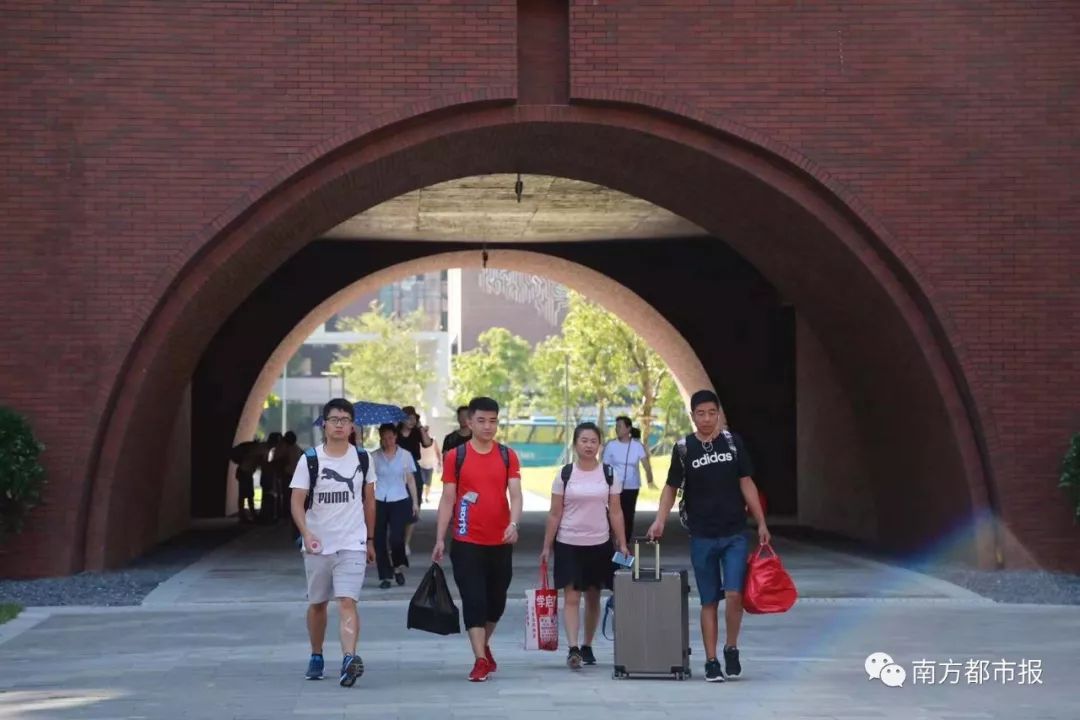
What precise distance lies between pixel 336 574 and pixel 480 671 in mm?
975

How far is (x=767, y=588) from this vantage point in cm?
975

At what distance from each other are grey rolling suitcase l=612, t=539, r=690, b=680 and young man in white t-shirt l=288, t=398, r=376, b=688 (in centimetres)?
147

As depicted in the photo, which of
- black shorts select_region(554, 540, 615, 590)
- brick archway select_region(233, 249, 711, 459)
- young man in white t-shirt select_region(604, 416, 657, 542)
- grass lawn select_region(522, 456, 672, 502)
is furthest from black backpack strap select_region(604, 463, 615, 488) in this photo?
grass lawn select_region(522, 456, 672, 502)

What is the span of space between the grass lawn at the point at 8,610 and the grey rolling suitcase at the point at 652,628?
5377 millimetres

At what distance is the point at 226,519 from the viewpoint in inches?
1121

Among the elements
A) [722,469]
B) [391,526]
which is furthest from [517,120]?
[722,469]

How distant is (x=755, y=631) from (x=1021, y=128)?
6.40 meters

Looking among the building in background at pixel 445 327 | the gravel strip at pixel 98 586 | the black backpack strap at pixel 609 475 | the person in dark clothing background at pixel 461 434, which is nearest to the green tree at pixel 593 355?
the person in dark clothing background at pixel 461 434

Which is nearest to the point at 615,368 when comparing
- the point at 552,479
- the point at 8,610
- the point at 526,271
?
the point at 552,479

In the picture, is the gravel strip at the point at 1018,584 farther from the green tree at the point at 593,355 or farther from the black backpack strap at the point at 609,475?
the green tree at the point at 593,355

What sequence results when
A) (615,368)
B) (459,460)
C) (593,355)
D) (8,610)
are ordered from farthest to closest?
(593,355), (615,368), (8,610), (459,460)

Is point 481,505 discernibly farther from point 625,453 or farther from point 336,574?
point 625,453

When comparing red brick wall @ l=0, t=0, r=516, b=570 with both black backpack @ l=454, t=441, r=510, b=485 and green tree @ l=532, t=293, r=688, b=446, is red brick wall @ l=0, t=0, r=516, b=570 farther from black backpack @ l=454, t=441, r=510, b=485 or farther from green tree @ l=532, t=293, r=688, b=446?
green tree @ l=532, t=293, r=688, b=446

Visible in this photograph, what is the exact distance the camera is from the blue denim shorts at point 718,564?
32.5ft
